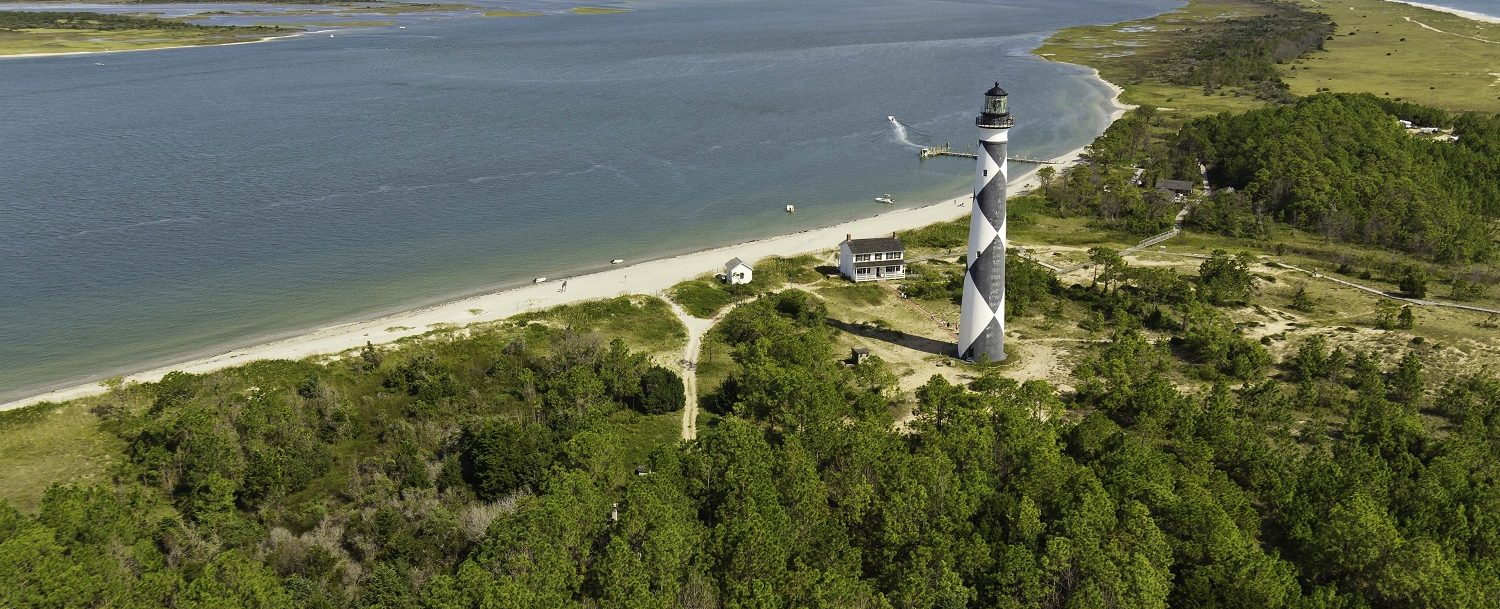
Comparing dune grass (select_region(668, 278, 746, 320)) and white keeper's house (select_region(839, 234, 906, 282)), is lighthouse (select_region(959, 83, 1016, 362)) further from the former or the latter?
dune grass (select_region(668, 278, 746, 320))

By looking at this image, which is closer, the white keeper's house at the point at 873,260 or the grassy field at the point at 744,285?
the grassy field at the point at 744,285

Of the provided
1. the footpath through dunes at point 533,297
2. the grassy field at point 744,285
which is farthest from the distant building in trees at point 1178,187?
the grassy field at point 744,285

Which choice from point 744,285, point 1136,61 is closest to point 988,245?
point 744,285

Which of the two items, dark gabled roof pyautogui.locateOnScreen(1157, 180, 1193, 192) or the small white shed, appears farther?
dark gabled roof pyautogui.locateOnScreen(1157, 180, 1193, 192)

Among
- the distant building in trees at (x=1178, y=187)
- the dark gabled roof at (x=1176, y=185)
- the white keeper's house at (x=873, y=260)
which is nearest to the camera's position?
the white keeper's house at (x=873, y=260)

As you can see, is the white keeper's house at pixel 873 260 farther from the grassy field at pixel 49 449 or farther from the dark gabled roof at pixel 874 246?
the grassy field at pixel 49 449

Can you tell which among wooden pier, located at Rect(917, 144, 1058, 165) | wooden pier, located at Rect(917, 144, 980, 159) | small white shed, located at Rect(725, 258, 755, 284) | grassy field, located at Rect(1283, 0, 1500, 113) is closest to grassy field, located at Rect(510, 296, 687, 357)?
small white shed, located at Rect(725, 258, 755, 284)
